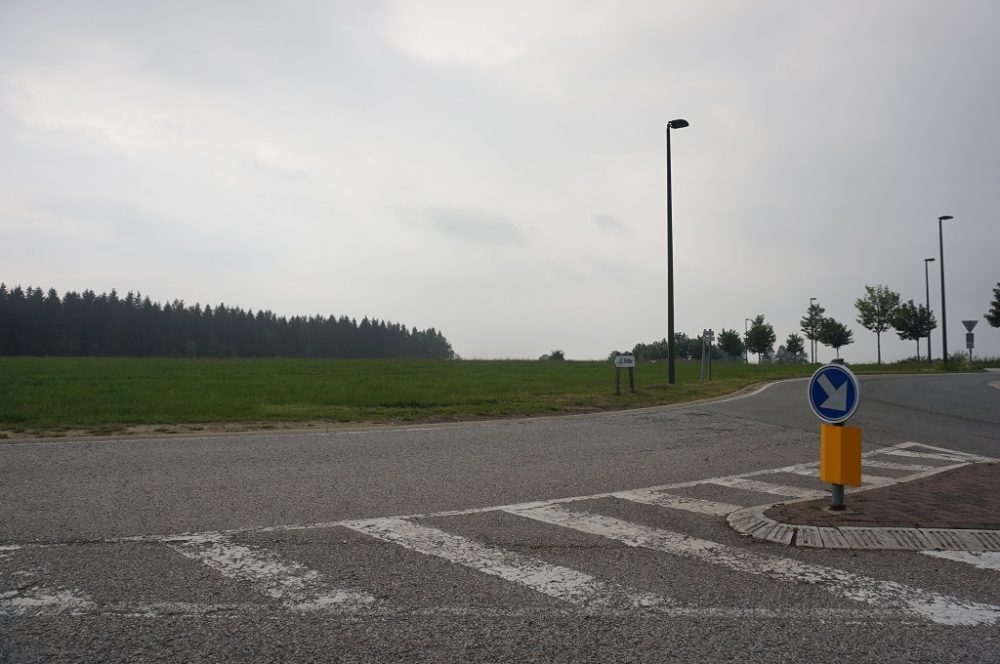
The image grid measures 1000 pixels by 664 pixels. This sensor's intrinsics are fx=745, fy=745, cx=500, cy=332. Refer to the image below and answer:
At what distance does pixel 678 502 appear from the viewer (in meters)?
7.10

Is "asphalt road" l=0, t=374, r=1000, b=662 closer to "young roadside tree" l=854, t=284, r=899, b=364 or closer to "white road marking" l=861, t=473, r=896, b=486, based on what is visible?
"white road marking" l=861, t=473, r=896, b=486

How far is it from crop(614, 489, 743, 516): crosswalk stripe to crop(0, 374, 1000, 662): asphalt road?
0.04 metres

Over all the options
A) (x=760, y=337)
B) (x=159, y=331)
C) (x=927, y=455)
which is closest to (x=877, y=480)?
(x=927, y=455)

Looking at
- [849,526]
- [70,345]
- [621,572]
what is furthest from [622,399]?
[70,345]

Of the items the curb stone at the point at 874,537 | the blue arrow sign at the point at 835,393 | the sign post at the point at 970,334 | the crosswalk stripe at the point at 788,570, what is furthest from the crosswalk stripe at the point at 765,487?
the sign post at the point at 970,334

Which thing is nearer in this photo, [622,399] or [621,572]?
[621,572]

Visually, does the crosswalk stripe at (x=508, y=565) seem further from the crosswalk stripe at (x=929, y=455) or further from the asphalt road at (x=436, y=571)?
the crosswalk stripe at (x=929, y=455)

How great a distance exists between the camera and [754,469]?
9.22 meters

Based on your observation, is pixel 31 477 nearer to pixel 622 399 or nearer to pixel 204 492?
pixel 204 492

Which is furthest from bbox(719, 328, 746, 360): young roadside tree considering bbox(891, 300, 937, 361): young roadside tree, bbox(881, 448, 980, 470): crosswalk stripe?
bbox(881, 448, 980, 470): crosswalk stripe

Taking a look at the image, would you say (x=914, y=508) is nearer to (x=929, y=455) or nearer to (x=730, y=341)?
(x=929, y=455)

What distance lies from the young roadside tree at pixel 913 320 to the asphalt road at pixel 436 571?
6020cm

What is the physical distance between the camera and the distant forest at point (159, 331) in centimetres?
10625

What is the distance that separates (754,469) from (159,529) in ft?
22.1
